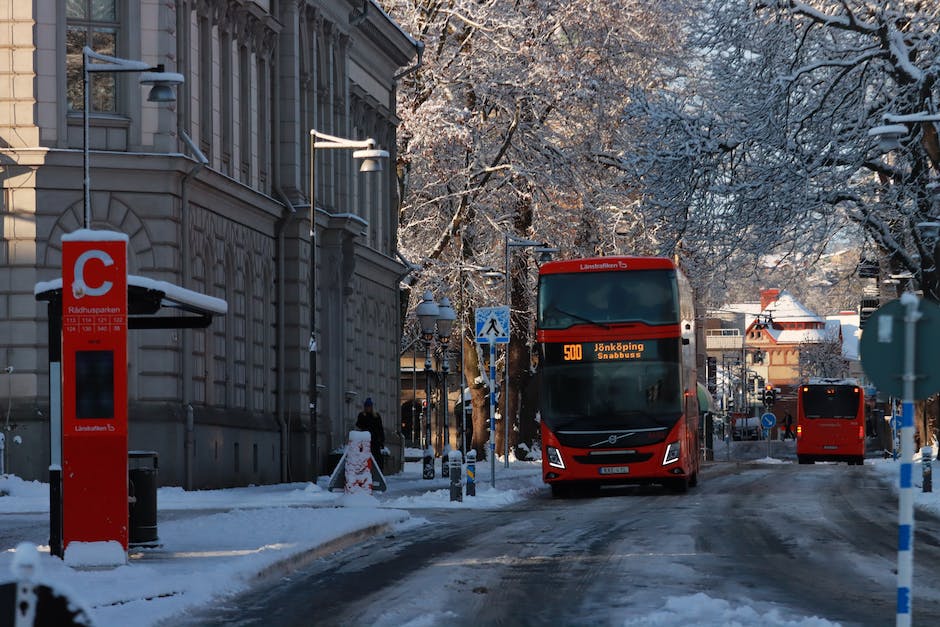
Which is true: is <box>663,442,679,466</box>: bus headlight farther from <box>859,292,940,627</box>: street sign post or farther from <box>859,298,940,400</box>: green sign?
<box>859,298,940,400</box>: green sign

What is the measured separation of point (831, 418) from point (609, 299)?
1651 inches

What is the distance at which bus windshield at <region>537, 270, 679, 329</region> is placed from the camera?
3253 cm

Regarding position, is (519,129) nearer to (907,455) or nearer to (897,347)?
(907,455)

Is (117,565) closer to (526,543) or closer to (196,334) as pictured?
(526,543)

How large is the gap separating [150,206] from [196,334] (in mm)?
2760

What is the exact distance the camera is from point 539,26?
53.9 m

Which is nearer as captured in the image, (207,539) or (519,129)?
(207,539)

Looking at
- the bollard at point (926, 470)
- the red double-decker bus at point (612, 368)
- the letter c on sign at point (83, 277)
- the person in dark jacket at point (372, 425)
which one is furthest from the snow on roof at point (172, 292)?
the bollard at point (926, 470)

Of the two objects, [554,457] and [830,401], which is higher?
[830,401]

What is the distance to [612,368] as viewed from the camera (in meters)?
32.8

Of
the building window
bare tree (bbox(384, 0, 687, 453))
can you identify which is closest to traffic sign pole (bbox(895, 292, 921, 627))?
the building window

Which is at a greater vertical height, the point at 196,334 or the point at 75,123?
the point at 75,123

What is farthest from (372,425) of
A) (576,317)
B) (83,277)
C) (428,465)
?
(83,277)

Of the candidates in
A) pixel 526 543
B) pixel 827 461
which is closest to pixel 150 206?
pixel 526 543
